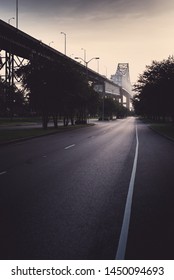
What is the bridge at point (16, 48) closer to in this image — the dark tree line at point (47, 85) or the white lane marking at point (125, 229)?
the dark tree line at point (47, 85)

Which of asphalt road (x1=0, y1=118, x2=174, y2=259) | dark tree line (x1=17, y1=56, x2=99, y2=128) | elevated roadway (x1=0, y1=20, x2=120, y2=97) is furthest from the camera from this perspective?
elevated roadway (x1=0, y1=20, x2=120, y2=97)

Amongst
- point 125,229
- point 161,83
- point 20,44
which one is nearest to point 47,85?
point 161,83

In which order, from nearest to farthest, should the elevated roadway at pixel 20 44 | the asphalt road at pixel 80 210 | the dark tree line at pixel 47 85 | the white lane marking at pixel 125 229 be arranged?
the white lane marking at pixel 125 229
the asphalt road at pixel 80 210
the dark tree line at pixel 47 85
the elevated roadway at pixel 20 44

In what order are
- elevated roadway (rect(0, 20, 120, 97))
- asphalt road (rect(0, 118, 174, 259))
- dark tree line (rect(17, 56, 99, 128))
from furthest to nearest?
elevated roadway (rect(0, 20, 120, 97)), dark tree line (rect(17, 56, 99, 128)), asphalt road (rect(0, 118, 174, 259))

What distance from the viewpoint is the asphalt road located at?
508cm

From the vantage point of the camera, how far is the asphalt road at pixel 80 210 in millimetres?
5078

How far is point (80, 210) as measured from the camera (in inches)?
279

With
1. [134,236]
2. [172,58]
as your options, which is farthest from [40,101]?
[134,236]

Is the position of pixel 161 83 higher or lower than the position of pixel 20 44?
lower

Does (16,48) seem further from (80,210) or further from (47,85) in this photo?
(80,210)

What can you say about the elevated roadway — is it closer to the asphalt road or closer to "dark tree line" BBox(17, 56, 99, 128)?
"dark tree line" BBox(17, 56, 99, 128)

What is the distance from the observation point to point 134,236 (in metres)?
5.64

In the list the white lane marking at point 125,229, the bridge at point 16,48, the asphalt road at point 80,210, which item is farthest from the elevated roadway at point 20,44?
the white lane marking at point 125,229

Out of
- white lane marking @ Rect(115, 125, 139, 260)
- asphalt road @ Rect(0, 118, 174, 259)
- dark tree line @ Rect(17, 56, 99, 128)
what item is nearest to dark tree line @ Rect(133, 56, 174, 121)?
dark tree line @ Rect(17, 56, 99, 128)
